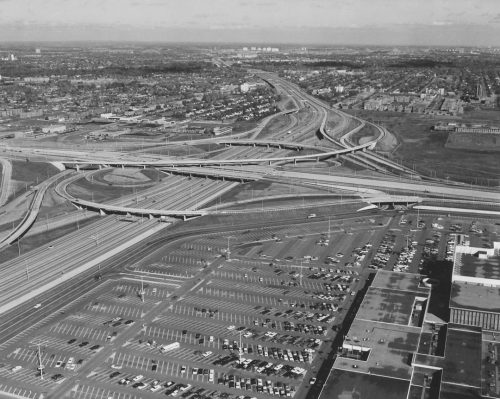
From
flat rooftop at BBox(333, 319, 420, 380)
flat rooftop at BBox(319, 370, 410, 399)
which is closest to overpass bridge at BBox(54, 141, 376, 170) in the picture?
flat rooftop at BBox(333, 319, 420, 380)

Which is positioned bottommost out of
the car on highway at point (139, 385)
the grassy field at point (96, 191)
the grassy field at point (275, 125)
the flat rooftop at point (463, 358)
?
the car on highway at point (139, 385)

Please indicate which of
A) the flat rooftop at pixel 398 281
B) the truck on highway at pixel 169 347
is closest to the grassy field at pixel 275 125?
the flat rooftop at pixel 398 281

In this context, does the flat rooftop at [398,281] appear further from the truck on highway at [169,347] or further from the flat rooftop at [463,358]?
the truck on highway at [169,347]

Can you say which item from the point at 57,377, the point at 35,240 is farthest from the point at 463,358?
the point at 35,240

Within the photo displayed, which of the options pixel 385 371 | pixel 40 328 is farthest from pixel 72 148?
pixel 385 371

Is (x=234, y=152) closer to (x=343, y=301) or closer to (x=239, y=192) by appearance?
(x=239, y=192)

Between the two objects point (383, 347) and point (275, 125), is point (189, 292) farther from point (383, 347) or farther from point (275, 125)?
point (275, 125)
